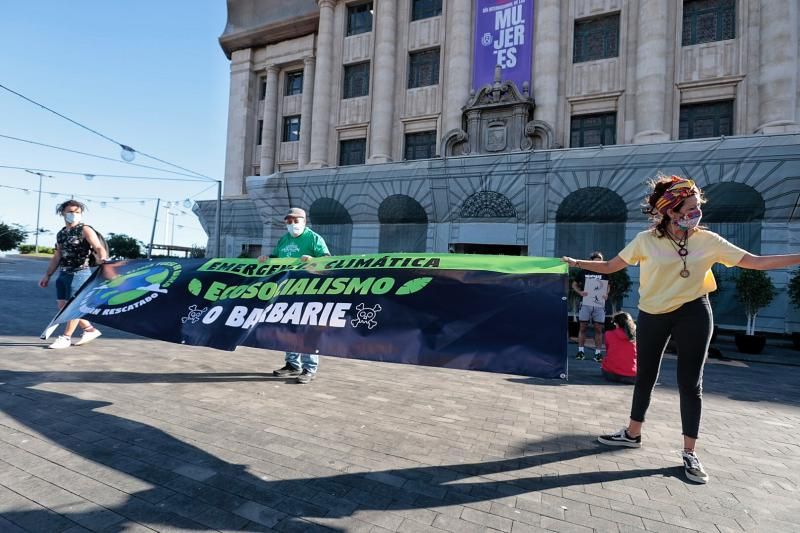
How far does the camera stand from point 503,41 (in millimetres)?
18594

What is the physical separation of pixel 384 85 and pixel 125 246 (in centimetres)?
5163

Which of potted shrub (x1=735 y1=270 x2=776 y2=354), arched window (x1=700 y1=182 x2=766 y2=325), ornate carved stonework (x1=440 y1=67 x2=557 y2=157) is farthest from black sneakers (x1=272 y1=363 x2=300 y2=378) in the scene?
ornate carved stonework (x1=440 y1=67 x2=557 y2=157)

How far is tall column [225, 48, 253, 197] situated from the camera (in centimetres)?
2698

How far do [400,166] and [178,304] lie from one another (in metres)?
14.4

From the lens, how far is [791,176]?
12.0 meters

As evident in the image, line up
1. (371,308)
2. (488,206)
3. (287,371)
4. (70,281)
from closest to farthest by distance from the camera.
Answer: (371,308) < (287,371) < (70,281) < (488,206)

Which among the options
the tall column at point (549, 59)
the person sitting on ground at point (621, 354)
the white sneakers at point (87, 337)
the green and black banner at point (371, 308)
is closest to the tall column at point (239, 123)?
the tall column at point (549, 59)

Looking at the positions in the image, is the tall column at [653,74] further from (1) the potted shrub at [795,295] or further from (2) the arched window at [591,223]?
(1) the potted shrub at [795,295]

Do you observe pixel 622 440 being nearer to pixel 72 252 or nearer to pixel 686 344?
pixel 686 344

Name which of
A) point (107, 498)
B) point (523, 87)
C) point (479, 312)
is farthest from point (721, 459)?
point (523, 87)

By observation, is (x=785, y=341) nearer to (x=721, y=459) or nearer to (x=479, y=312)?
(x=721, y=459)

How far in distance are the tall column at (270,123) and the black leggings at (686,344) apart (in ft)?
84.3

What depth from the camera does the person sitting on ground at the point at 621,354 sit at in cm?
562

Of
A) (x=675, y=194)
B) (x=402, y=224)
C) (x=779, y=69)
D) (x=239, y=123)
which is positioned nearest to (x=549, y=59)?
(x=779, y=69)
